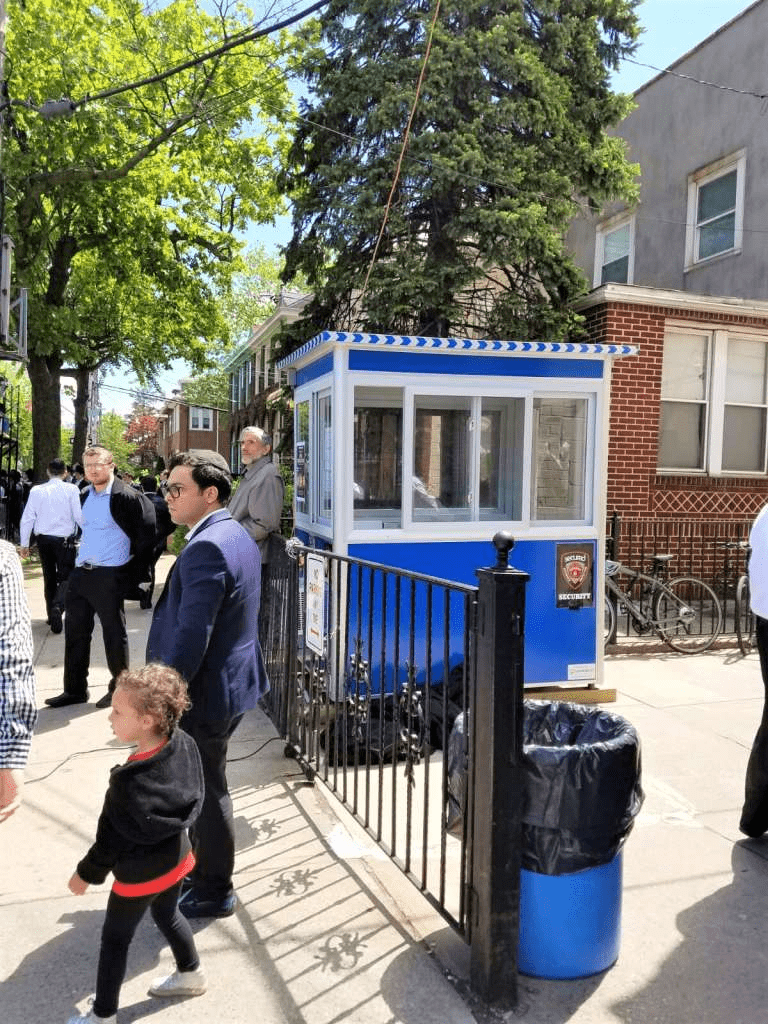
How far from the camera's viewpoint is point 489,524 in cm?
595

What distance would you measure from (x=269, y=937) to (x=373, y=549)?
3005 mm

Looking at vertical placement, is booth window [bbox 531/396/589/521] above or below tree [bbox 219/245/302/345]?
below

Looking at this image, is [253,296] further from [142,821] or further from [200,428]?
[142,821]

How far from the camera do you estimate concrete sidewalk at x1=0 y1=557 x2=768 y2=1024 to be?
2586 mm

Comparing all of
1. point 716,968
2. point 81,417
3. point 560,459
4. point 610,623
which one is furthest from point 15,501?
point 716,968

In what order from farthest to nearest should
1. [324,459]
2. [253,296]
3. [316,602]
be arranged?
[253,296], [324,459], [316,602]

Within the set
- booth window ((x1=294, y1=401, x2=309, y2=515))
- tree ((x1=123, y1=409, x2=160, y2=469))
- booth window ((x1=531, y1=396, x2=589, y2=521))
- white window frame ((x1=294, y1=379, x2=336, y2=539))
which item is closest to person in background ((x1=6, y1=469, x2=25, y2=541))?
booth window ((x1=294, y1=401, x2=309, y2=515))

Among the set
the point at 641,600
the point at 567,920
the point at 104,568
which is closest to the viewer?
the point at 567,920

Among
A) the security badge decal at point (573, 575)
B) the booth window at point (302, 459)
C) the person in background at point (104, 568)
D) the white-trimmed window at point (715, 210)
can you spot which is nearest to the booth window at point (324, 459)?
the booth window at point (302, 459)

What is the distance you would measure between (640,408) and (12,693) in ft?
30.0

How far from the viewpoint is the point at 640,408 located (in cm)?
1009

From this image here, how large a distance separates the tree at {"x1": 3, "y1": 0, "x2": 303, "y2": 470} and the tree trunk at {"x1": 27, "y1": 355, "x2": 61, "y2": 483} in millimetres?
33

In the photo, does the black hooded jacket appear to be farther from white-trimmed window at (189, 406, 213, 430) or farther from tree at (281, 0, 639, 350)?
white-trimmed window at (189, 406, 213, 430)

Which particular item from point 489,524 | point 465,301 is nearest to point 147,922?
point 489,524
